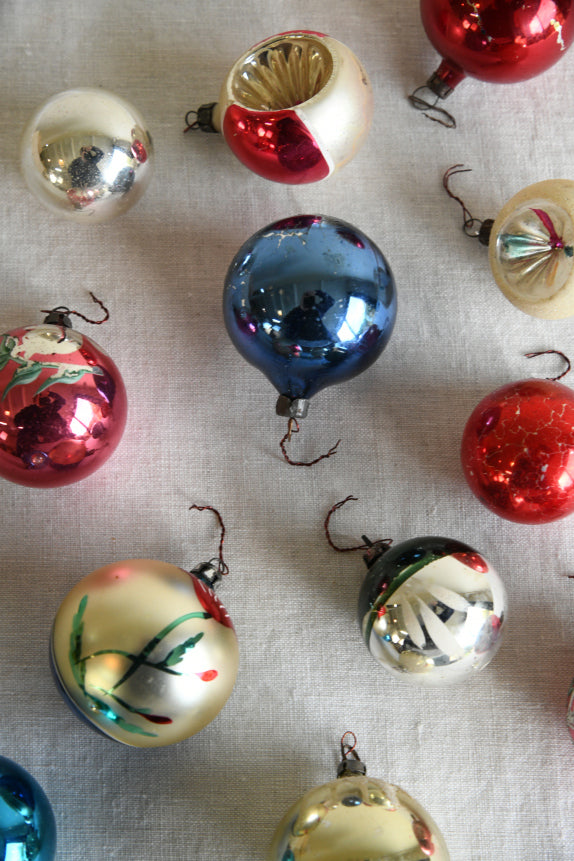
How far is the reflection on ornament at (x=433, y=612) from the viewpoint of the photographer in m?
0.62

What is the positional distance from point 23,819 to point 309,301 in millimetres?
476

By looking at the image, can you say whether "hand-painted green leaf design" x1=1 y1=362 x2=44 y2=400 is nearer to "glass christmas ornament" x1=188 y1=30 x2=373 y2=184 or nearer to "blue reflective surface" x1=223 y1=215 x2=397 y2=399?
"blue reflective surface" x1=223 y1=215 x2=397 y2=399

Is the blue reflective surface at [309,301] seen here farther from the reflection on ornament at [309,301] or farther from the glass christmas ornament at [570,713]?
the glass christmas ornament at [570,713]

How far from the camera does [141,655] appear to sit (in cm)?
57

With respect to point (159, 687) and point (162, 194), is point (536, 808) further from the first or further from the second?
point (162, 194)

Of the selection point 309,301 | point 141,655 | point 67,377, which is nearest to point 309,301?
point 309,301

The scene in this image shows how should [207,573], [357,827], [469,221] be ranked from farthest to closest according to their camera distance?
[469,221] → [207,573] → [357,827]

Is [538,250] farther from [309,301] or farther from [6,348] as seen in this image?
[6,348]

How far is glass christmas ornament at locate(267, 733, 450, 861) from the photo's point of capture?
1.84 feet

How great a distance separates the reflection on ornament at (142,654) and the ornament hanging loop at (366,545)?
0.15 m

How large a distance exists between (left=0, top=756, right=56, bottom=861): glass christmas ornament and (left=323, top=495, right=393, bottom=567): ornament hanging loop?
1.09ft

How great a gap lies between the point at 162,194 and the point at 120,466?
293 millimetres

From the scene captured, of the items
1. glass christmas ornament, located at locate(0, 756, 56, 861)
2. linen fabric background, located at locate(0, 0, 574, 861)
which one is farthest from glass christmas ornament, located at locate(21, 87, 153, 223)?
glass christmas ornament, located at locate(0, 756, 56, 861)

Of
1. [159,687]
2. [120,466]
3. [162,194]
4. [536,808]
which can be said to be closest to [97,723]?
[159,687]
